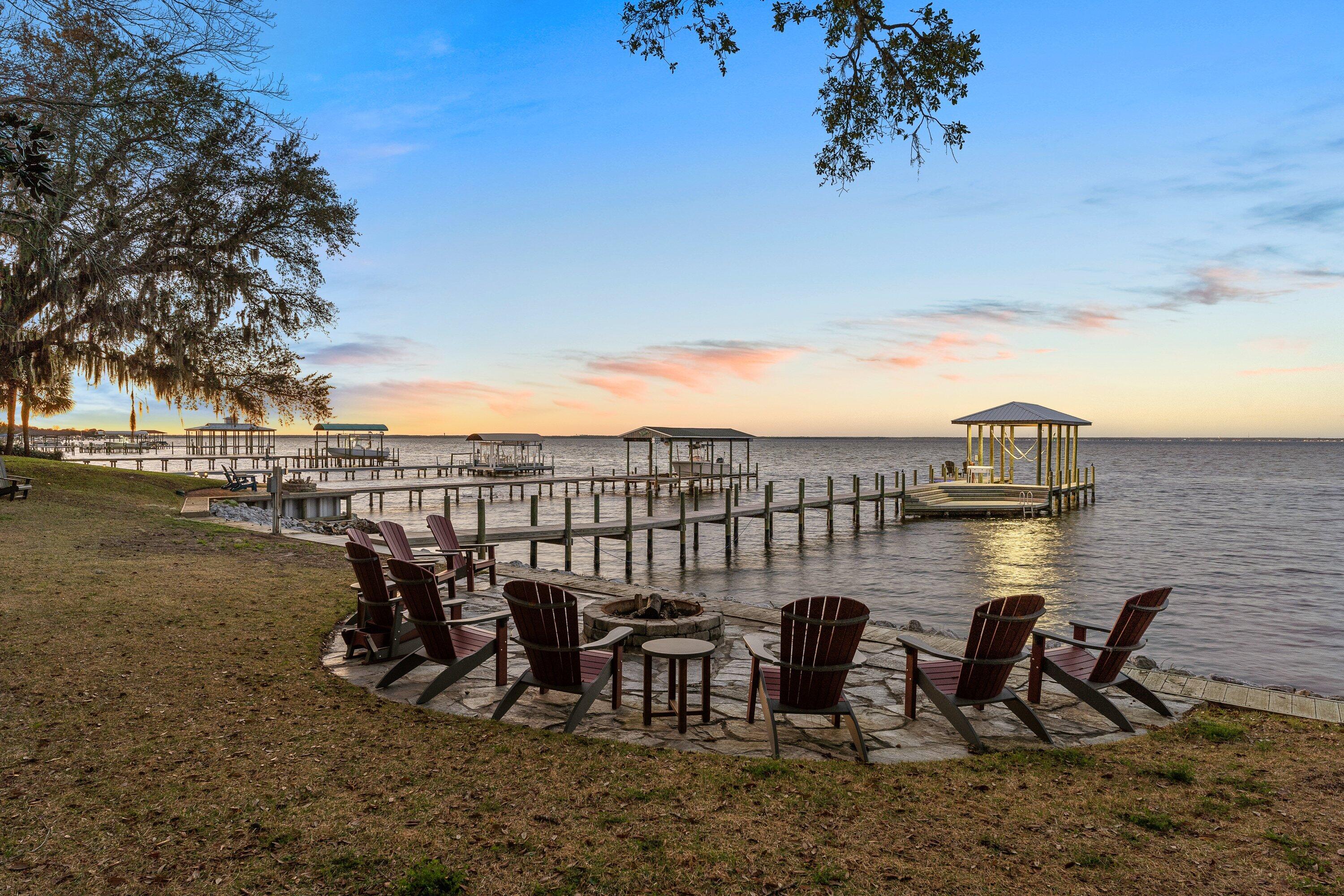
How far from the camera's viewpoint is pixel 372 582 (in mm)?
5176

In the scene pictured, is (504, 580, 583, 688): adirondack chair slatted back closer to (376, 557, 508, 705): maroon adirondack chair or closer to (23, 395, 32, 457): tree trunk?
(376, 557, 508, 705): maroon adirondack chair

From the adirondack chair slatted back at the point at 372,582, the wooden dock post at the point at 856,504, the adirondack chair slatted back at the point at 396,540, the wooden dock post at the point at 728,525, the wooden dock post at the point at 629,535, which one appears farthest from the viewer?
the wooden dock post at the point at 856,504

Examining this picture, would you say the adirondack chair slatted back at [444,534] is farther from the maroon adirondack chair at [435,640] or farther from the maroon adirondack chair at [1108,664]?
the maroon adirondack chair at [1108,664]

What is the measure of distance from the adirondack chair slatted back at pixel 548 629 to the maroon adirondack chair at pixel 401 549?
2.96m

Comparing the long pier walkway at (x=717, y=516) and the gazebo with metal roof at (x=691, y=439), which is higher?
the gazebo with metal roof at (x=691, y=439)

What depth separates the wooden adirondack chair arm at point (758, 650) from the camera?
4.08 meters

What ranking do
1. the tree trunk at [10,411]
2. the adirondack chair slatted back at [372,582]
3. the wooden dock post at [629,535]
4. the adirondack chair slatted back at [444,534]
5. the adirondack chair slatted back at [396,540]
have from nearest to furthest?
the adirondack chair slatted back at [372,582] < the adirondack chair slatted back at [396,540] < the adirondack chair slatted back at [444,534] < the wooden dock post at [629,535] < the tree trunk at [10,411]

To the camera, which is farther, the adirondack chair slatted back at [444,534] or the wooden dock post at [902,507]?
the wooden dock post at [902,507]

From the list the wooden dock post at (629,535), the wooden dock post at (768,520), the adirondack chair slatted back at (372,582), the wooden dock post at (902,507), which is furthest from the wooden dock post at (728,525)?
the adirondack chair slatted back at (372,582)

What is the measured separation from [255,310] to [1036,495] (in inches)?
1152

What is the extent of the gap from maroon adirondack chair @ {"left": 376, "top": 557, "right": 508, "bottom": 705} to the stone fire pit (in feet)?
3.76

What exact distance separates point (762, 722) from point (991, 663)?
1.28 metres

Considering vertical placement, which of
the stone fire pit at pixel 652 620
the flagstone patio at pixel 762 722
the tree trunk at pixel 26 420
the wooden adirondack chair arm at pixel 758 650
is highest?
the tree trunk at pixel 26 420

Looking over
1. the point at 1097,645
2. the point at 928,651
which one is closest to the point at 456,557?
the point at 928,651
